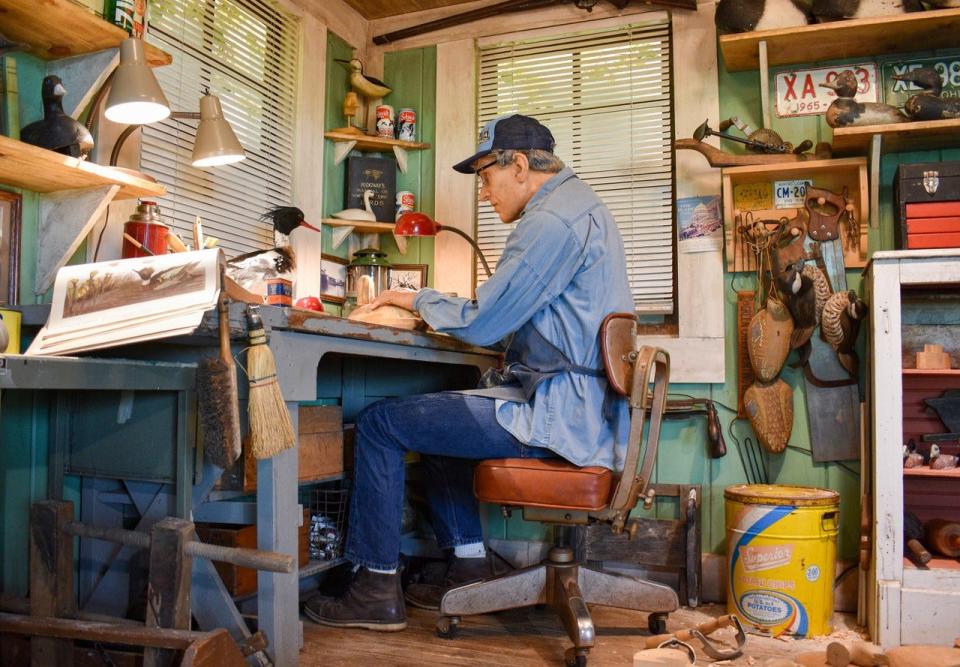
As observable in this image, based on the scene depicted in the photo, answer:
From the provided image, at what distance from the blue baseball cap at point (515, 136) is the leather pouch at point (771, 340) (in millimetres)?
1091

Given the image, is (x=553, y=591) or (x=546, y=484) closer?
(x=546, y=484)

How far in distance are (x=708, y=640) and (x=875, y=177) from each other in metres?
1.72

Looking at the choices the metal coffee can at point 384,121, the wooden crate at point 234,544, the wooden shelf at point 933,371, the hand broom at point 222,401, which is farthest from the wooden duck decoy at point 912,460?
the metal coffee can at point 384,121

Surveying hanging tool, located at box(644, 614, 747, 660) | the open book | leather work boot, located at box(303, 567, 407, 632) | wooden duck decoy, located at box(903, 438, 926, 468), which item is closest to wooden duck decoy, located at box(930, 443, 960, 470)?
wooden duck decoy, located at box(903, 438, 926, 468)

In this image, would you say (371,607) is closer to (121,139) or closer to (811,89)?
(121,139)

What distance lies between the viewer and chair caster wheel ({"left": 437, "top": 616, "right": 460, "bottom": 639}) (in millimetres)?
2354

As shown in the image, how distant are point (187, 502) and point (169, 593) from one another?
0.31 metres

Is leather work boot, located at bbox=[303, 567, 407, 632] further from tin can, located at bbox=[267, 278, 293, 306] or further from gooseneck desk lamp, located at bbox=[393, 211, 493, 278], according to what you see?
gooseneck desk lamp, located at bbox=[393, 211, 493, 278]

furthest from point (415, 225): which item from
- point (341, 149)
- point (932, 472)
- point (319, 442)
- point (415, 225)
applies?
point (932, 472)

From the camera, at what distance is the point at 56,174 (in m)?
2.08

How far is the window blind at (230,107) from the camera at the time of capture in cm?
273

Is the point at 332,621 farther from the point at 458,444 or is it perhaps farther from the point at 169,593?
the point at 169,593

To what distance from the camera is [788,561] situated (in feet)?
8.41

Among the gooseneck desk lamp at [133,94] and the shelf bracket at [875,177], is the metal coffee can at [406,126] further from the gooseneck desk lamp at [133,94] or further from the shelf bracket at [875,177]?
the shelf bracket at [875,177]
